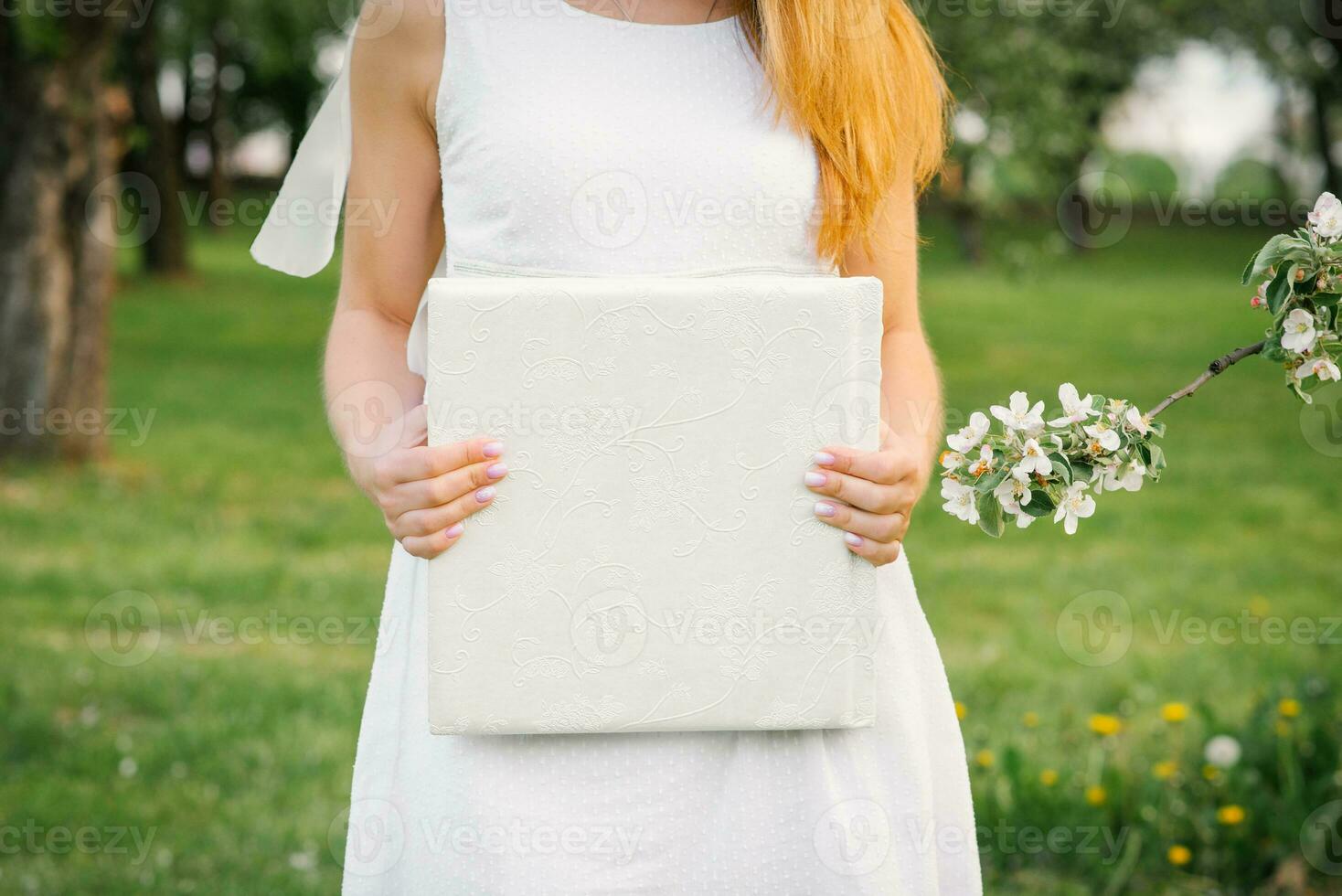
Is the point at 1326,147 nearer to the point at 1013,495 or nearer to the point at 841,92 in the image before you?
the point at 841,92

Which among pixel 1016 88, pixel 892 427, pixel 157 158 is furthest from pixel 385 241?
pixel 157 158

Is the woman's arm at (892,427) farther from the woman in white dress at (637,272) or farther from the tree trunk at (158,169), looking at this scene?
the tree trunk at (158,169)

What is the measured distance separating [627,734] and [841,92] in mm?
788

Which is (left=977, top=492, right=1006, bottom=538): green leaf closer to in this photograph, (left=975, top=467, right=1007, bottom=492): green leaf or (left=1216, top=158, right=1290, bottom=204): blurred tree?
(left=975, top=467, right=1007, bottom=492): green leaf

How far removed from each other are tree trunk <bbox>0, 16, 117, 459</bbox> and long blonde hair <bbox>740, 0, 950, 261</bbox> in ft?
20.1

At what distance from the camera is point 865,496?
1387 mm

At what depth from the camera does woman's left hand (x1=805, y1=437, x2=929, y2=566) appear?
1380 millimetres

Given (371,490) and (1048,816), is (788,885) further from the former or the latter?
(1048,816)

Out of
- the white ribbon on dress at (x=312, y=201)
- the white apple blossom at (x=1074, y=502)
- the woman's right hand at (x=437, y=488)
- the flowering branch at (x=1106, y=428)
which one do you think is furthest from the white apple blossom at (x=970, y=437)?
the white ribbon on dress at (x=312, y=201)

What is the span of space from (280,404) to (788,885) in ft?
29.8

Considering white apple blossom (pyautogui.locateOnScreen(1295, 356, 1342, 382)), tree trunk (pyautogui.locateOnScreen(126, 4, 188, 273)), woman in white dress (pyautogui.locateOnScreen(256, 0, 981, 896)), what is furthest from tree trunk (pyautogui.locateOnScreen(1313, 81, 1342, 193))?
white apple blossom (pyautogui.locateOnScreen(1295, 356, 1342, 382))

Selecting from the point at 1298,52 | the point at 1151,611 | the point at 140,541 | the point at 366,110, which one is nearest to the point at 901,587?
the point at 366,110

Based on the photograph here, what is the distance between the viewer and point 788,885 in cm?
153

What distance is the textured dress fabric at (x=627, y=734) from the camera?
1488mm
